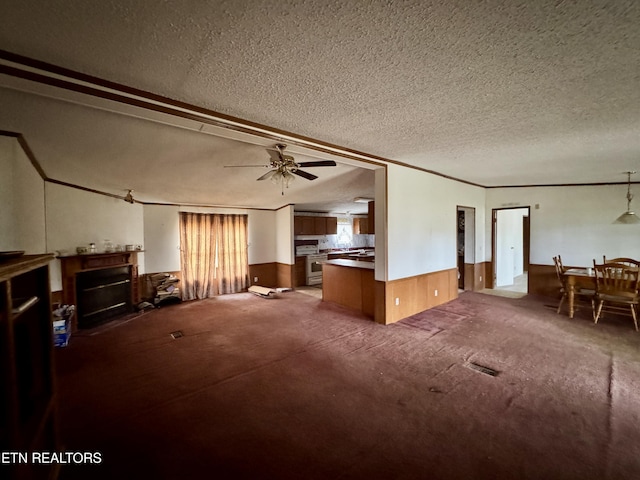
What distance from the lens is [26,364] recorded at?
1.38 meters

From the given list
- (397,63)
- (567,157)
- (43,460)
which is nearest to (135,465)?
(43,460)

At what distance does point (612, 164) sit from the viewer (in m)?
3.98

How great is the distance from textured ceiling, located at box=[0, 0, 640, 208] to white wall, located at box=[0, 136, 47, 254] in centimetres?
66

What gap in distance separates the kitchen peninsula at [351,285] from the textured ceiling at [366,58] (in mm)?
2789

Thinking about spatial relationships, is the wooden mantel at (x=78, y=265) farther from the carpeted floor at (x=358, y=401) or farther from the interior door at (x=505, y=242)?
the interior door at (x=505, y=242)

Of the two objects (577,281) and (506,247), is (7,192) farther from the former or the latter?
(506,247)

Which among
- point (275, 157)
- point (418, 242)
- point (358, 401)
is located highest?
point (275, 157)

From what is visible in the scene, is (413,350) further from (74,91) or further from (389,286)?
(74,91)

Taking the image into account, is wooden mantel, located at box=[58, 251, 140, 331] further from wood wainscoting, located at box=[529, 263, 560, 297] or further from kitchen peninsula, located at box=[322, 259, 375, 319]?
wood wainscoting, located at box=[529, 263, 560, 297]

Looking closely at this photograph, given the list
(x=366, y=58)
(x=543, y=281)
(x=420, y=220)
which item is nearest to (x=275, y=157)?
(x=366, y=58)

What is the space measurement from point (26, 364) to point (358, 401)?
2.18 metres

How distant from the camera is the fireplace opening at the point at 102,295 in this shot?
13.9ft

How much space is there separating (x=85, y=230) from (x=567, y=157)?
7.32 meters

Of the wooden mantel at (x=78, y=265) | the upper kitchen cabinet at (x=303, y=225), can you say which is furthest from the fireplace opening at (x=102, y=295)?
the upper kitchen cabinet at (x=303, y=225)
